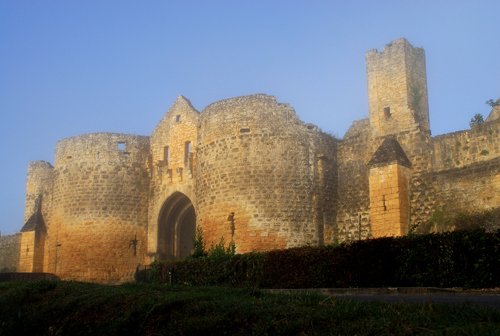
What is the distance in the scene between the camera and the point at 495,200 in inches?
738

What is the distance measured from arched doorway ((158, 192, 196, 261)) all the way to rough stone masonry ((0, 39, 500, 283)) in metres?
0.06

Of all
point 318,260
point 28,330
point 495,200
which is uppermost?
point 495,200

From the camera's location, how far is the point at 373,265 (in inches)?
535

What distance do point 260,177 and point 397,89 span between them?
5.75 meters

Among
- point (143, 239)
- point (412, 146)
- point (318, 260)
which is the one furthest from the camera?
point (143, 239)

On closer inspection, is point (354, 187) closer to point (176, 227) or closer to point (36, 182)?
point (176, 227)

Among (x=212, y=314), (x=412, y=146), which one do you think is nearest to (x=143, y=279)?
(x=412, y=146)

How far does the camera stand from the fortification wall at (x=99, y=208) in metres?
27.1

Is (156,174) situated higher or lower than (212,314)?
higher

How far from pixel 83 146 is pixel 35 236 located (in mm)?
5686

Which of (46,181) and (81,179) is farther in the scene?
(46,181)

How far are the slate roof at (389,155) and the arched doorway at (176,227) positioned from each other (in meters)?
9.63

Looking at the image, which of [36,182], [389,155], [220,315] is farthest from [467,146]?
[36,182]

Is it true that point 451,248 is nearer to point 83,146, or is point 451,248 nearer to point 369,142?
point 369,142
